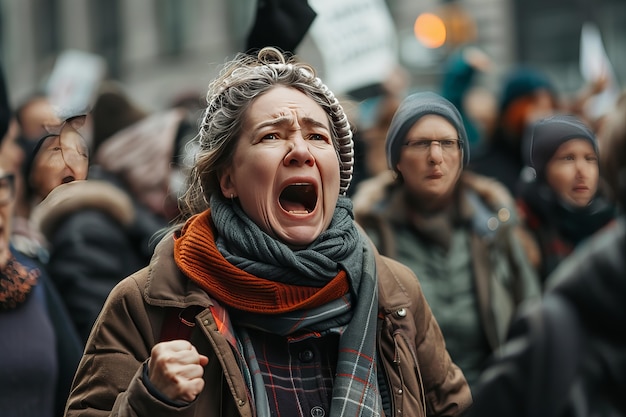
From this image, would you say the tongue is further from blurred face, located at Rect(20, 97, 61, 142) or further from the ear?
blurred face, located at Rect(20, 97, 61, 142)

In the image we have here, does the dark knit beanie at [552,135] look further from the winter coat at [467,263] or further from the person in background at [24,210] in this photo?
the person in background at [24,210]

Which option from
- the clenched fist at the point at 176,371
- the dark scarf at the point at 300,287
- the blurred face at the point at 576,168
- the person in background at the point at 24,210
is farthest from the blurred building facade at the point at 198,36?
the clenched fist at the point at 176,371

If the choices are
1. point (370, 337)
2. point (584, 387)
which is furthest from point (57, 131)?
point (584, 387)

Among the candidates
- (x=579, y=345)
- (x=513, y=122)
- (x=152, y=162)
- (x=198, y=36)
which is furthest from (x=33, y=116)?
A: (x=198, y=36)

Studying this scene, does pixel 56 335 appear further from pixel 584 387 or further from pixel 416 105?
pixel 584 387

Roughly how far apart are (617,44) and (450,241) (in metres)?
19.4

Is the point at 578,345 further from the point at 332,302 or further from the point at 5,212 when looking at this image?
the point at 5,212

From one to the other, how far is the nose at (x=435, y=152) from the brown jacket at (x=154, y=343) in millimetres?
467

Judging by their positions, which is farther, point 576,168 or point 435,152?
point 576,168

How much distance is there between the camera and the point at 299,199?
3502 mm

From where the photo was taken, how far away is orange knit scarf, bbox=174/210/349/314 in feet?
10.7

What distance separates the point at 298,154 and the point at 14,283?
1.47 meters

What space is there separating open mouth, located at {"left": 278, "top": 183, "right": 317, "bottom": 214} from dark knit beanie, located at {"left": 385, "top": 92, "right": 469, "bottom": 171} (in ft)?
1.50

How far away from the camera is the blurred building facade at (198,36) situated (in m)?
23.9
